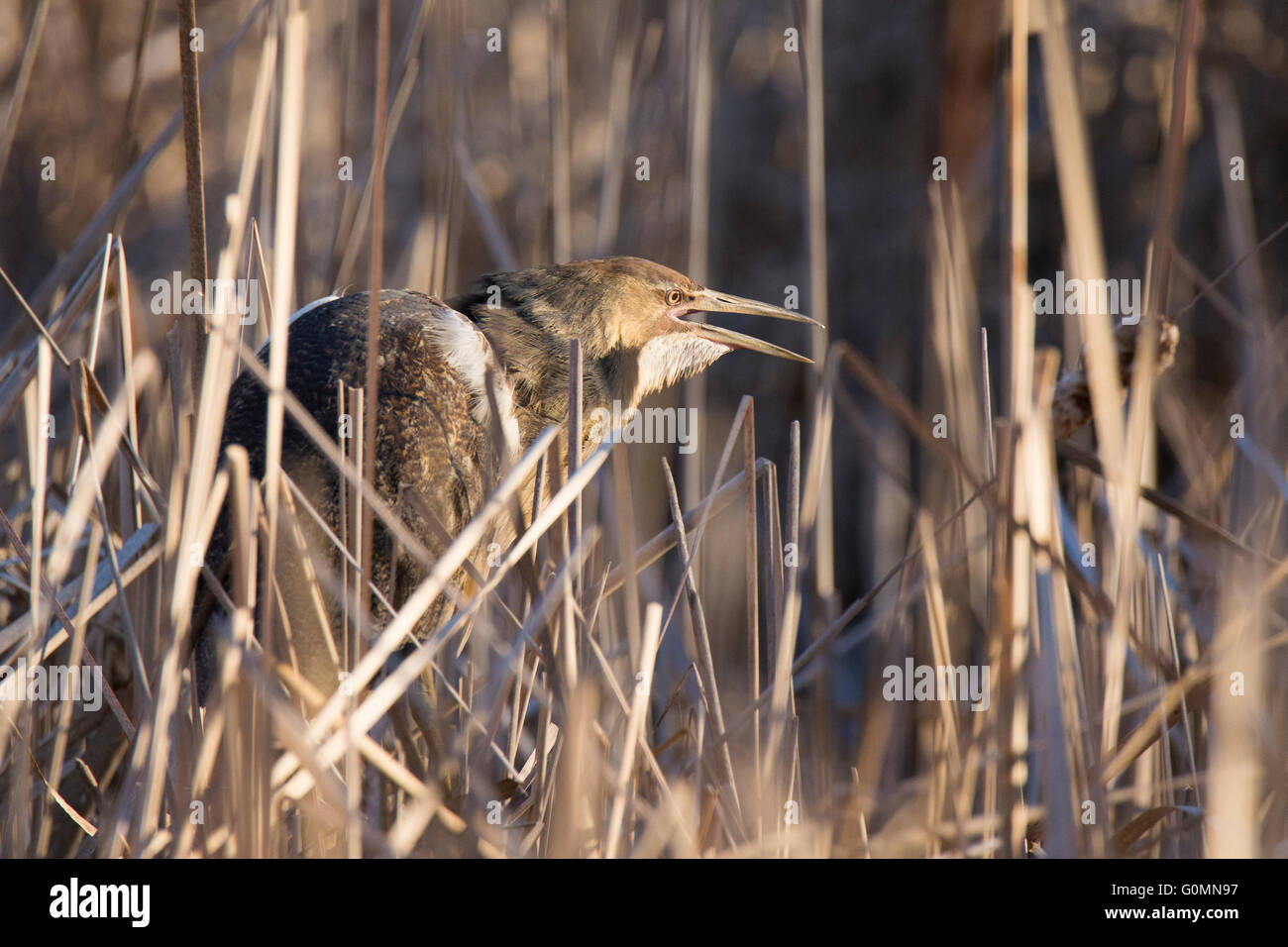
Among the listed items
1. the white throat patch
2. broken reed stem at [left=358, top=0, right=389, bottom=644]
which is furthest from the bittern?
broken reed stem at [left=358, top=0, right=389, bottom=644]

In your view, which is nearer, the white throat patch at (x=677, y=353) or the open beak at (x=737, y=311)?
the open beak at (x=737, y=311)

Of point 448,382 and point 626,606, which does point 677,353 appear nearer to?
point 448,382

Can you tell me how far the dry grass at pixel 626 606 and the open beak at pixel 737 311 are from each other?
6.3 inches

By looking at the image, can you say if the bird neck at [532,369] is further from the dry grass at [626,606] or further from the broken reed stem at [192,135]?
the broken reed stem at [192,135]

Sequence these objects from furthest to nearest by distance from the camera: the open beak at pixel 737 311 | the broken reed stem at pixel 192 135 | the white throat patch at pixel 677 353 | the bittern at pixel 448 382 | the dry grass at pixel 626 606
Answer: the white throat patch at pixel 677 353 < the open beak at pixel 737 311 < the bittern at pixel 448 382 < the broken reed stem at pixel 192 135 < the dry grass at pixel 626 606

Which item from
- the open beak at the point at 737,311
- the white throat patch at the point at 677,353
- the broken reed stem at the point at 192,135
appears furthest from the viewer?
the white throat patch at the point at 677,353

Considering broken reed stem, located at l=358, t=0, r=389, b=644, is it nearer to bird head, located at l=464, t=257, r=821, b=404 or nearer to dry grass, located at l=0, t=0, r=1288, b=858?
dry grass, located at l=0, t=0, r=1288, b=858

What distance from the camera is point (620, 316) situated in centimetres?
261

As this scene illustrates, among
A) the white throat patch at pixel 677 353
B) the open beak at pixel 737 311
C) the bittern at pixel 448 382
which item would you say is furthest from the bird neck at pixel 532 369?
the open beak at pixel 737 311

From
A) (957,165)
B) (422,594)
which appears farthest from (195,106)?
(957,165)

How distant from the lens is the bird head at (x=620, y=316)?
8.27 ft

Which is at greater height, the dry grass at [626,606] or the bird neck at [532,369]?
the bird neck at [532,369]

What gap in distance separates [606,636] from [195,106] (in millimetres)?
1437

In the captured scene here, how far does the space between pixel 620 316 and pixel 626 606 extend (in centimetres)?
103
